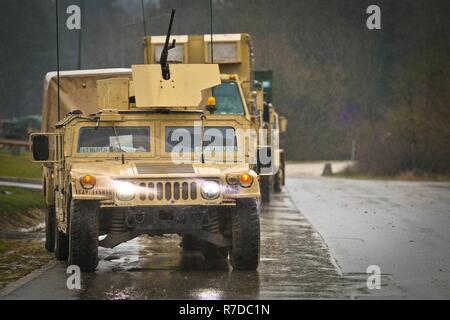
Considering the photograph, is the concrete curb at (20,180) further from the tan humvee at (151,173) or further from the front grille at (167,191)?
the front grille at (167,191)

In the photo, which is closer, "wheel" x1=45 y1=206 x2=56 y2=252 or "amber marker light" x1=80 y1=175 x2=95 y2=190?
"amber marker light" x1=80 y1=175 x2=95 y2=190

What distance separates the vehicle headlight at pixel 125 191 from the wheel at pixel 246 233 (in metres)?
1.18

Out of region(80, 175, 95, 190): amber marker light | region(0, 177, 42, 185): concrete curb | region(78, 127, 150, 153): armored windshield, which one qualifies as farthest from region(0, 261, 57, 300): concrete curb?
region(0, 177, 42, 185): concrete curb

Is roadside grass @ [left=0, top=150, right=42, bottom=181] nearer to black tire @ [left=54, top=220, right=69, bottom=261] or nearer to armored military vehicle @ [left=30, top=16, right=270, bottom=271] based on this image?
armored military vehicle @ [left=30, top=16, right=270, bottom=271]

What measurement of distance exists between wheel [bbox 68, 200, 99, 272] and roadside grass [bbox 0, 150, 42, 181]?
19594 mm

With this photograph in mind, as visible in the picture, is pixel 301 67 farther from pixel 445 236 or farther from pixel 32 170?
pixel 445 236

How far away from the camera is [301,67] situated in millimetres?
62812

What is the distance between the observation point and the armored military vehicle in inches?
523

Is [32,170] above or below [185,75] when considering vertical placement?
below

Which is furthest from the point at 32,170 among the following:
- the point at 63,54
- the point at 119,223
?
the point at 119,223

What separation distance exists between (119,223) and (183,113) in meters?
1.96

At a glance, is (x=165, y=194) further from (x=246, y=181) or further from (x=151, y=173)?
(x=246, y=181)

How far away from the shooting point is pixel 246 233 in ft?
43.9
